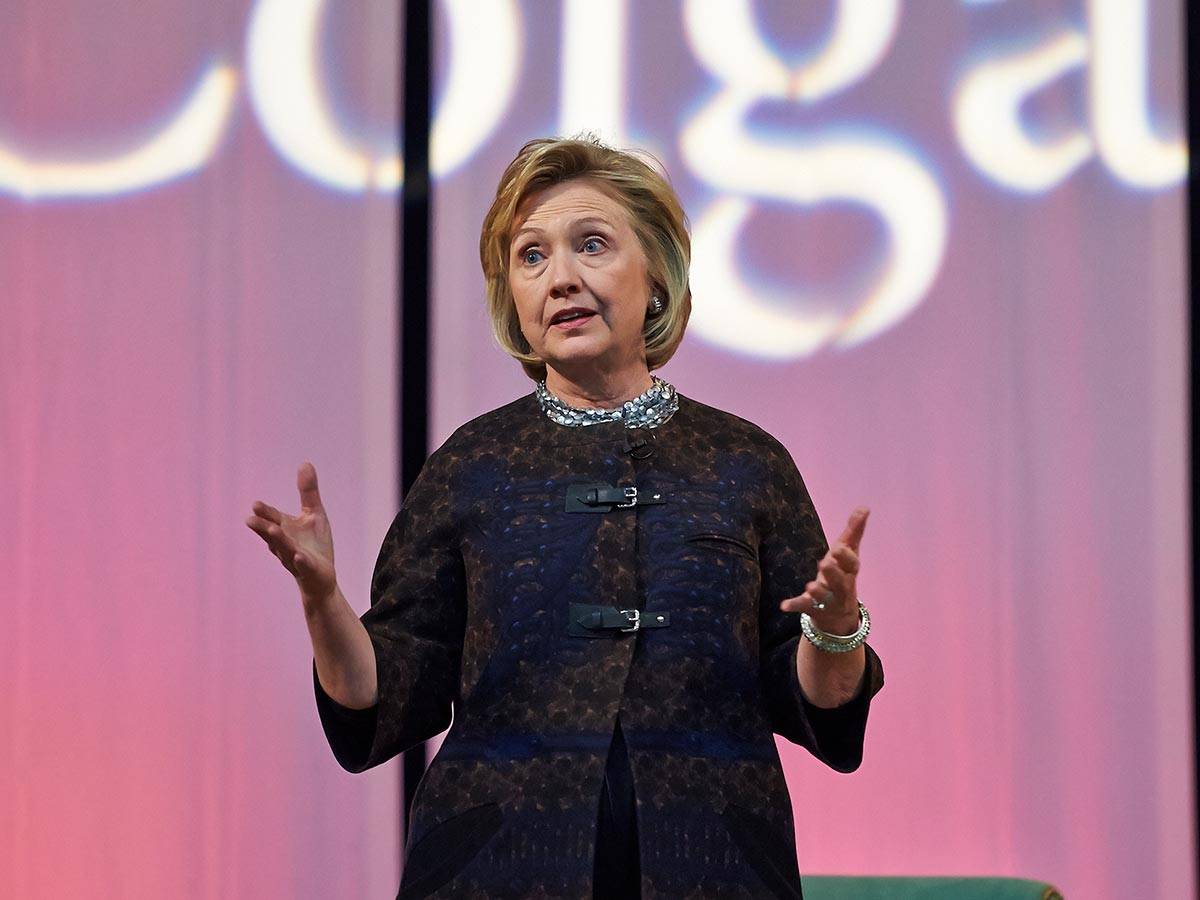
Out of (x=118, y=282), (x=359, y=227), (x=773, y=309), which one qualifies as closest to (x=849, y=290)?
(x=773, y=309)

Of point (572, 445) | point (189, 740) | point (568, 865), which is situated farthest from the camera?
point (189, 740)

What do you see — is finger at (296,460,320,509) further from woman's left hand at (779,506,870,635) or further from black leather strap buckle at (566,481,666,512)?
woman's left hand at (779,506,870,635)

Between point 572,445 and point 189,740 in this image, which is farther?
point 189,740

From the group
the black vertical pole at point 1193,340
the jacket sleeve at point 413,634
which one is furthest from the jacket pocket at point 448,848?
the black vertical pole at point 1193,340

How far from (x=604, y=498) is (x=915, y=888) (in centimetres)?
118

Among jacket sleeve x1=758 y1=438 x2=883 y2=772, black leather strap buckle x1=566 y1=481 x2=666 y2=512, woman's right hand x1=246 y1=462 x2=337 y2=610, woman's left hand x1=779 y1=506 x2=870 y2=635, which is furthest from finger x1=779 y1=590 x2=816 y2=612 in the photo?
woman's right hand x1=246 y1=462 x2=337 y2=610

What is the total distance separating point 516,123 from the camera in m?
3.28

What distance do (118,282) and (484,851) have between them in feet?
6.30

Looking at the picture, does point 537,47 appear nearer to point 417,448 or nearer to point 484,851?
point 417,448

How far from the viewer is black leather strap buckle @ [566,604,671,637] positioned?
5.62 feet

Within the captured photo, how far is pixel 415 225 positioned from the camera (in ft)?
10.8

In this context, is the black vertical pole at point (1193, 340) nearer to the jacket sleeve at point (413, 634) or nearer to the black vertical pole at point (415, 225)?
the black vertical pole at point (415, 225)

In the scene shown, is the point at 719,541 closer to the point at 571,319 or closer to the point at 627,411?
the point at 627,411

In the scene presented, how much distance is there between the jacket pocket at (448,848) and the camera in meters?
1.68
